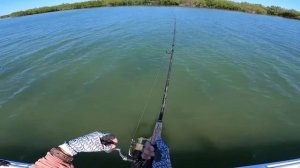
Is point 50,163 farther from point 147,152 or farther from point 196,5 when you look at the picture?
point 196,5

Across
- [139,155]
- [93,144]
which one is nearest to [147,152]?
[139,155]

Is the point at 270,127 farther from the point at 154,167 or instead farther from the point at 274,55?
the point at 274,55

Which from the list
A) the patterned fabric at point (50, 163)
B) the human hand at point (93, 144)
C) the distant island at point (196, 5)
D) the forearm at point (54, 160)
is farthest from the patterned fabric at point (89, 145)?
the distant island at point (196, 5)

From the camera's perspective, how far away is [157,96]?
11023mm

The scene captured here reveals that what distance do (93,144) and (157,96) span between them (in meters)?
5.68

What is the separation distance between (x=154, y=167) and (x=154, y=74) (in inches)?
330

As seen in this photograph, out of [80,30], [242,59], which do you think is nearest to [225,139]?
[242,59]

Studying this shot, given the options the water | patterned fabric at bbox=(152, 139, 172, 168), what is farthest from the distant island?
patterned fabric at bbox=(152, 139, 172, 168)

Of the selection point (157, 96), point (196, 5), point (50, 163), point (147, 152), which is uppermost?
point (196, 5)

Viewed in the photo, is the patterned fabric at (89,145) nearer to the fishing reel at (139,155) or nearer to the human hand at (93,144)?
the human hand at (93,144)

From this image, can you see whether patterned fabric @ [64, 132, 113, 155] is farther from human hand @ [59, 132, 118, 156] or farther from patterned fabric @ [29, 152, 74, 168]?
patterned fabric @ [29, 152, 74, 168]

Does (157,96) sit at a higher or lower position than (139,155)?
lower

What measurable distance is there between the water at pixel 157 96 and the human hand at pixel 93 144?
1.86 meters

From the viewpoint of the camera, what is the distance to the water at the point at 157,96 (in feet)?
26.9
